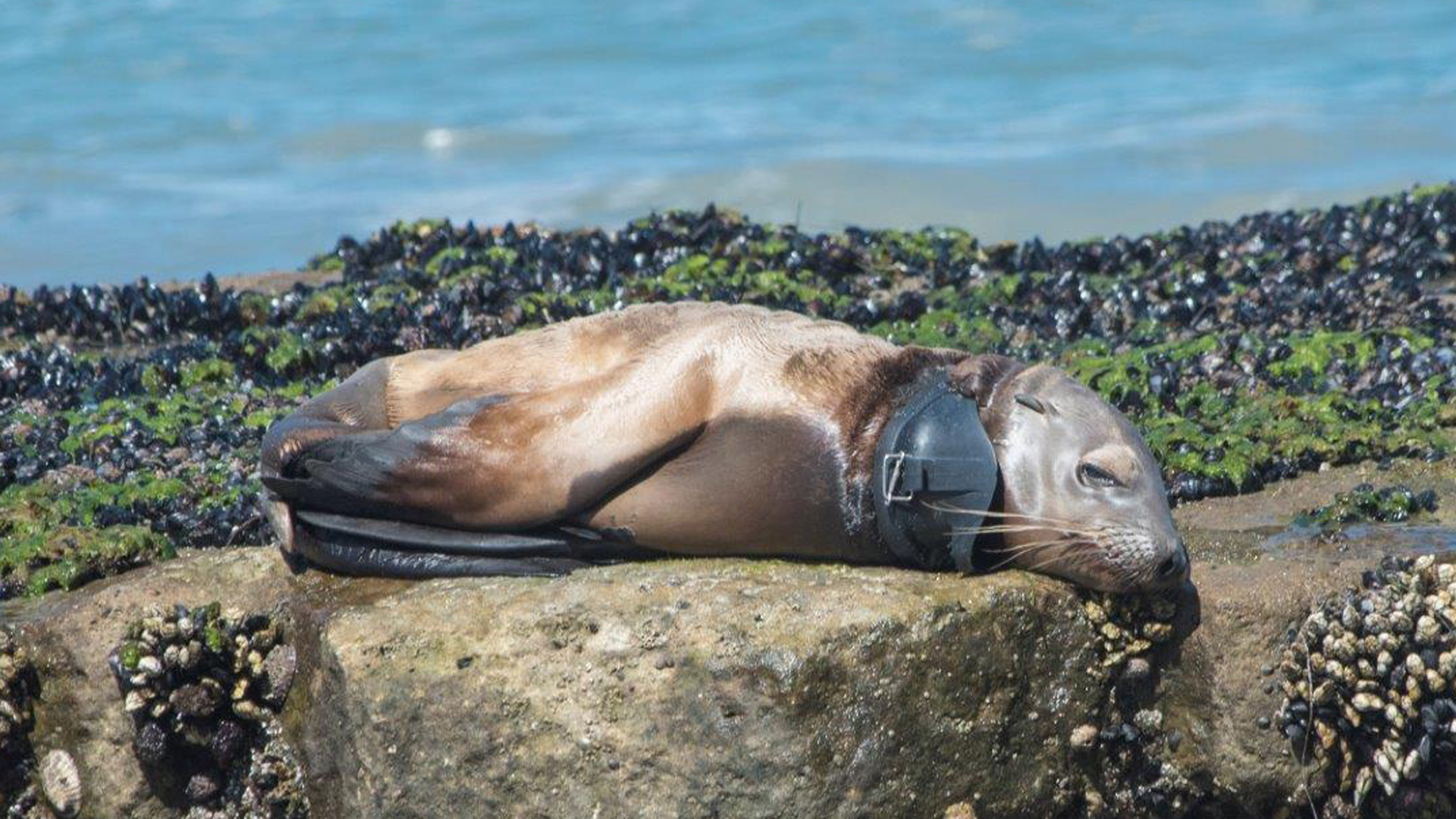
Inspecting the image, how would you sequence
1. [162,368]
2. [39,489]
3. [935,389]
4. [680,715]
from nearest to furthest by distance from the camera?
[680,715], [935,389], [39,489], [162,368]

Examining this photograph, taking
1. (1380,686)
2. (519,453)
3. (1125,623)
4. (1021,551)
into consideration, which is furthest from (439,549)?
(1380,686)

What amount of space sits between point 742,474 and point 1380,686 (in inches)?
81.0

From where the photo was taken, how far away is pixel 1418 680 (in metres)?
5.65

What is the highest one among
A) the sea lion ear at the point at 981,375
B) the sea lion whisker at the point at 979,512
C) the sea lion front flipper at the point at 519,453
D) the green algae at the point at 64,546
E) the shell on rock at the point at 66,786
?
the sea lion ear at the point at 981,375

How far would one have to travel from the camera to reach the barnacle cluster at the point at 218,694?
585 centimetres

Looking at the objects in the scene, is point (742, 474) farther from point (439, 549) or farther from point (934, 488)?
point (439, 549)

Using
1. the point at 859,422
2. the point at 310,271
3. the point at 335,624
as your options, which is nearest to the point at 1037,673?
the point at 859,422

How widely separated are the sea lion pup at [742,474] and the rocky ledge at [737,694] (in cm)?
12

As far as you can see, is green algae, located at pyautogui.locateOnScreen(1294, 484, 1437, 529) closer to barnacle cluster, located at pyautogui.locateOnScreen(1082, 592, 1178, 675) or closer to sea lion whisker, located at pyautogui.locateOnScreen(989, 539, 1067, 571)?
barnacle cluster, located at pyautogui.locateOnScreen(1082, 592, 1178, 675)

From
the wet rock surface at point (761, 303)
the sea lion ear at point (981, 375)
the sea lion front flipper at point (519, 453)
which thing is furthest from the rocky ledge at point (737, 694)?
the wet rock surface at point (761, 303)

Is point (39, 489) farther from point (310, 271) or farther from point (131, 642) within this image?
point (310, 271)

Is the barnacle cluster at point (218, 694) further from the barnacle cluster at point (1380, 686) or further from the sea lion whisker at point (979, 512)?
the barnacle cluster at point (1380, 686)

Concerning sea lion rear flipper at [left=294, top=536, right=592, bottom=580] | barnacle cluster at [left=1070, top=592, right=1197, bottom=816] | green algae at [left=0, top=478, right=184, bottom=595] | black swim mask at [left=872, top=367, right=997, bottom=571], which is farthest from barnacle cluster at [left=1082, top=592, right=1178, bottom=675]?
green algae at [left=0, top=478, right=184, bottom=595]

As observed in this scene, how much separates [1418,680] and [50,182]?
63.7ft
